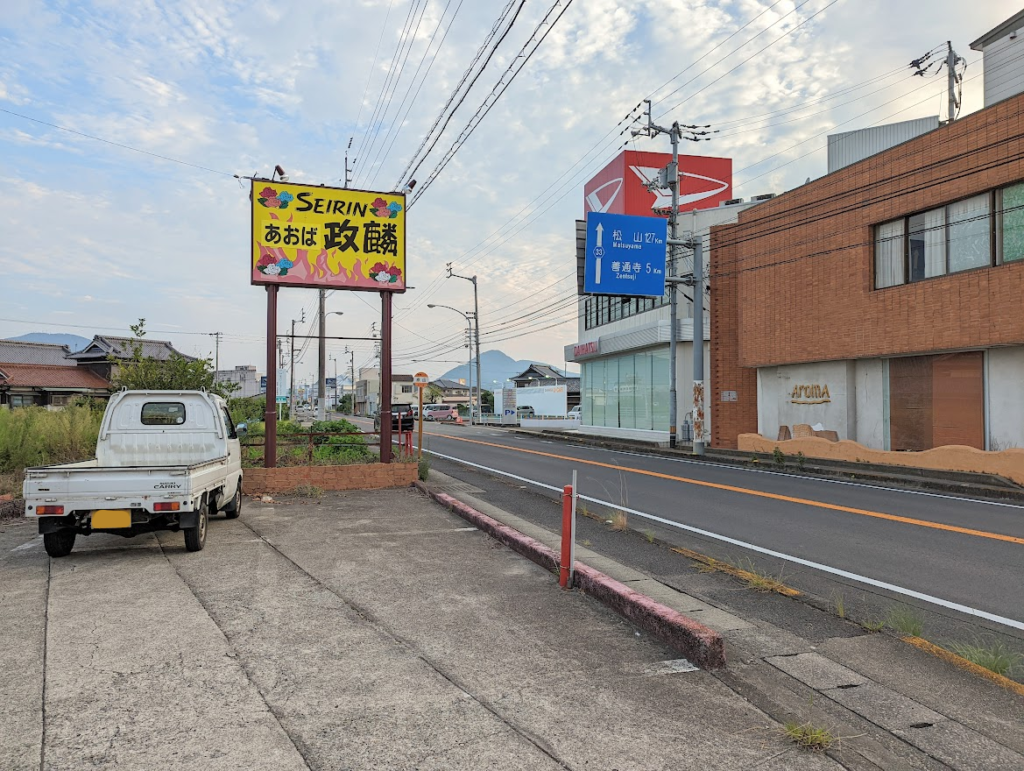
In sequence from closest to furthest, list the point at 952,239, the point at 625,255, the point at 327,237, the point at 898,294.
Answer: the point at 327,237
the point at 952,239
the point at 898,294
the point at 625,255

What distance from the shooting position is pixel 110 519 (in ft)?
22.6

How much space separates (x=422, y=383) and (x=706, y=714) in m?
13.3

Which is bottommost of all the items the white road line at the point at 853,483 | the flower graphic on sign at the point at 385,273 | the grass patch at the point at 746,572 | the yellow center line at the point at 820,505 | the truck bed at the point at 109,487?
the white road line at the point at 853,483

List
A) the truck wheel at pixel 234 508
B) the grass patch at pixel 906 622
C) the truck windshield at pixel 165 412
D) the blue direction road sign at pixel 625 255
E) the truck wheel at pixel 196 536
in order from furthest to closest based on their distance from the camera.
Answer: the blue direction road sign at pixel 625 255, the truck wheel at pixel 234 508, the truck windshield at pixel 165 412, the truck wheel at pixel 196 536, the grass patch at pixel 906 622

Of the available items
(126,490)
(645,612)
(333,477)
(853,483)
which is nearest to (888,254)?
(853,483)

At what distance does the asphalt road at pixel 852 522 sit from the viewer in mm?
6719

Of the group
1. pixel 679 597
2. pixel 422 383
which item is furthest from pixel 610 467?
pixel 679 597

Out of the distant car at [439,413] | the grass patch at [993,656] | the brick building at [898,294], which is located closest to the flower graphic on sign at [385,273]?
the grass patch at [993,656]

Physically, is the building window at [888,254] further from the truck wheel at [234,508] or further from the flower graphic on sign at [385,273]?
the truck wheel at [234,508]

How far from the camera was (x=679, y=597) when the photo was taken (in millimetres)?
5672

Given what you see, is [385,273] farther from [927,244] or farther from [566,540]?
[927,244]

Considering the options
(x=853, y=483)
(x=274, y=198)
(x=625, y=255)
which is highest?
(x=625, y=255)

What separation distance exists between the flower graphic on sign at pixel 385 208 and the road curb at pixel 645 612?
8.07 metres

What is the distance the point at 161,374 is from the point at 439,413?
155 ft
